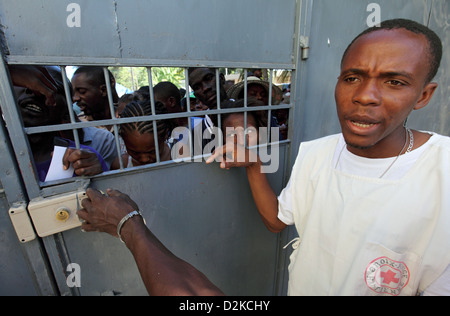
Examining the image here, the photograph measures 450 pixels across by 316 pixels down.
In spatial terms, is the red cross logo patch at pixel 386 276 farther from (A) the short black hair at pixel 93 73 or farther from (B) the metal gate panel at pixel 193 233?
(A) the short black hair at pixel 93 73

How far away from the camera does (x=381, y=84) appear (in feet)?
2.73

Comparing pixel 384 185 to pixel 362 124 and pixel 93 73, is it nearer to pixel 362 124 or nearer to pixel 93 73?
pixel 362 124

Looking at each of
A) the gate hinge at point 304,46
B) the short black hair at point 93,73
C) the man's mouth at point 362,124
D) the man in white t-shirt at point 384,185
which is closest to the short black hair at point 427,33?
the man in white t-shirt at point 384,185

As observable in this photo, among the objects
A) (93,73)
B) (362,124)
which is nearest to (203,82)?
(93,73)

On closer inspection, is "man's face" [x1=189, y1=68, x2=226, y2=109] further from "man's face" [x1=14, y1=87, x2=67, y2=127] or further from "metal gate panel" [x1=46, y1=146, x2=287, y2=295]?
"man's face" [x1=14, y1=87, x2=67, y2=127]

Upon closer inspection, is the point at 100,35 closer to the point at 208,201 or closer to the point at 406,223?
the point at 208,201

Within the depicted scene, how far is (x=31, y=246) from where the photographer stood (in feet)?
3.38

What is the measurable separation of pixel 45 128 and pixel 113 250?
69 centimetres

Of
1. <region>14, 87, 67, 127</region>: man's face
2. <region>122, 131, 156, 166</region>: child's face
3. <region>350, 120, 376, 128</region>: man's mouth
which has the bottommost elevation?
<region>122, 131, 156, 166</region>: child's face

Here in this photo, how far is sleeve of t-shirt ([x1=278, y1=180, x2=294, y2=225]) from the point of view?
119 cm

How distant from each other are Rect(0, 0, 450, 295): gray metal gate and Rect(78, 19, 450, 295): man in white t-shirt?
0.83 feet

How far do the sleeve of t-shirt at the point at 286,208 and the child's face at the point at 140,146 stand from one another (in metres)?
0.74

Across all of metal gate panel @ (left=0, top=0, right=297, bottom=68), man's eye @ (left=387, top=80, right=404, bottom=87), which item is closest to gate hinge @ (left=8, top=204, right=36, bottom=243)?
metal gate panel @ (left=0, top=0, right=297, bottom=68)

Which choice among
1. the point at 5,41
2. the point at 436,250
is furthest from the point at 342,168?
the point at 5,41
